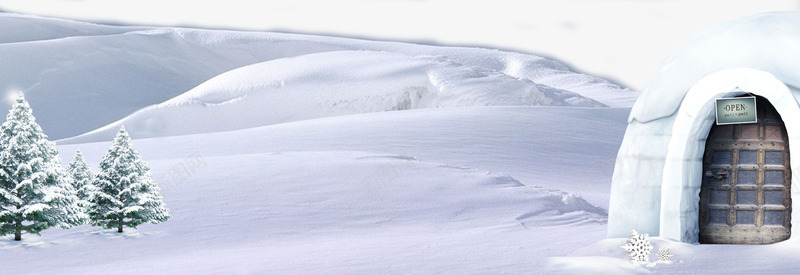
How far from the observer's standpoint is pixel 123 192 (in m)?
19.1

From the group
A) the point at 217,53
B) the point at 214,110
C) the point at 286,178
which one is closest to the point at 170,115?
the point at 214,110

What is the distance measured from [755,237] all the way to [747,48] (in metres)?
2.81

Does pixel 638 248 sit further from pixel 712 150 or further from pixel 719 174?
pixel 712 150

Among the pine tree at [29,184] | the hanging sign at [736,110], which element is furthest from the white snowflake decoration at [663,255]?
the pine tree at [29,184]

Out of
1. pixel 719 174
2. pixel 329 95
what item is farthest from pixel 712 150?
pixel 329 95

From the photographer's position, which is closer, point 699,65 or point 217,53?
point 699,65

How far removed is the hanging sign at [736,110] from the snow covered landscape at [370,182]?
185 cm

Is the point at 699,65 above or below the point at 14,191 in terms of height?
above

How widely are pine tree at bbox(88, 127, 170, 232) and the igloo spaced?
9.54 m

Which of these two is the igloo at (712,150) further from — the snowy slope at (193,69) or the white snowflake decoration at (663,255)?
the snowy slope at (193,69)

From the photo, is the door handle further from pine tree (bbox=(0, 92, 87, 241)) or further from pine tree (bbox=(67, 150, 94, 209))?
pine tree (bbox=(67, 150, 94, 209))

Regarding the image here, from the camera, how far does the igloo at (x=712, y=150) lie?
1388cm

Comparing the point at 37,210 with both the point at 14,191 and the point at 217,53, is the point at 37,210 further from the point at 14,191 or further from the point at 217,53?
the point at 217,53

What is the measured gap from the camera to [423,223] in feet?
67.1
